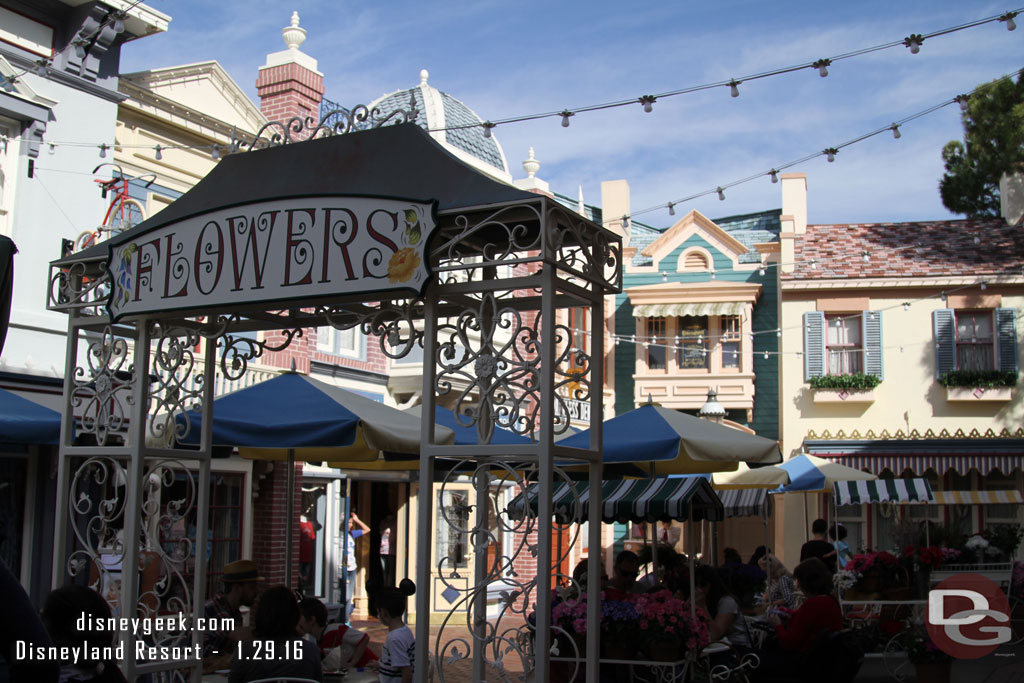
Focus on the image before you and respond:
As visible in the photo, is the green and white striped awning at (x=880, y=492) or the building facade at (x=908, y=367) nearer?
the green and white striped awning at (x=880, y=492)

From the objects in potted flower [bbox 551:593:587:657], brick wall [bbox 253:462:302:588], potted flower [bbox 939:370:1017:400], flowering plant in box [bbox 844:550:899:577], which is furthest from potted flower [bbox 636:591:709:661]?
potted flower [bbox 939:370:1017:400]

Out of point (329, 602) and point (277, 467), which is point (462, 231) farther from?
point (329, 602)

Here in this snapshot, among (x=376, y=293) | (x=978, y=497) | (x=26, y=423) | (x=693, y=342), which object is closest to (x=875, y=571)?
(x=376, y=293)

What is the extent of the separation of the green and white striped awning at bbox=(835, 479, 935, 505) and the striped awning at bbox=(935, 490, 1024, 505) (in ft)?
18.3

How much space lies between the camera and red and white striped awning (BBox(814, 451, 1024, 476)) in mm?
21047

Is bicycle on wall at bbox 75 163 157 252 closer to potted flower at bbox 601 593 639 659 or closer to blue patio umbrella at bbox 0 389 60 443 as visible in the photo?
blue patio umbrella at bbox 0 389 60 443

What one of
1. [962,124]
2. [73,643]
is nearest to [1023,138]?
[962,124]

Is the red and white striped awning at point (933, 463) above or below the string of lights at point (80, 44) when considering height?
below

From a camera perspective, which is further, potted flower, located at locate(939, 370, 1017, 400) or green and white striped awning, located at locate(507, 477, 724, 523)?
potted flower, located at locate(939, 370, 1017, 400)

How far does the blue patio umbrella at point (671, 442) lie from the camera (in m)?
8.03

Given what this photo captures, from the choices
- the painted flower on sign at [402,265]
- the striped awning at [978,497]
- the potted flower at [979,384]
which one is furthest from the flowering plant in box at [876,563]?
the potted flower at [979,384]

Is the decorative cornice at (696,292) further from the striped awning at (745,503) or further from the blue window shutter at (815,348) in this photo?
the striped awning at (745,503)

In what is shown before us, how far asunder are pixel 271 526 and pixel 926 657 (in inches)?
335

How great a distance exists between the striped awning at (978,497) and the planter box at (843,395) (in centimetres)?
244
